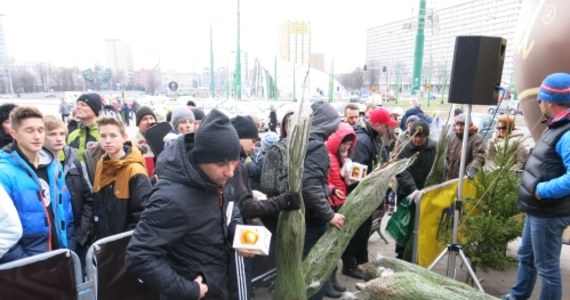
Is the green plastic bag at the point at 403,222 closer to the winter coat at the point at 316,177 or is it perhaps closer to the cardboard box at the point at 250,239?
the winter coat at the point at 316,177

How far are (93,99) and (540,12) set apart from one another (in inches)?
190

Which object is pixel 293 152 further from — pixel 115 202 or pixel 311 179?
pixel 115 202

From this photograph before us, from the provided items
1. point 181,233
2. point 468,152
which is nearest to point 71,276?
point 181,233

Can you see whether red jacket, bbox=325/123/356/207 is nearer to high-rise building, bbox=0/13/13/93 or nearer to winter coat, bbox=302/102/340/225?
winter coat, bbox=302/102/340/225

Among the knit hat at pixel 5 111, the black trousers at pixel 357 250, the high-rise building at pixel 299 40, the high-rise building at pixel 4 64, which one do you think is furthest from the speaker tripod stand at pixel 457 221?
the high-rise building at pixel 4 64

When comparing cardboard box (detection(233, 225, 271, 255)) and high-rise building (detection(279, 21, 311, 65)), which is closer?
cardboard box (detection(233, 225, 271, 255))

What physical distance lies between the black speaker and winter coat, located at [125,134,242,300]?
2581 mm

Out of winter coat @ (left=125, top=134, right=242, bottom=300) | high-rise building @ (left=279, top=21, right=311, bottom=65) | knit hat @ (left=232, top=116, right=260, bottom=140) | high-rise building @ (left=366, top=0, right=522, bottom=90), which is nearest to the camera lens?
winter coat @ (left=125, top=134, right=242, bottom=300)

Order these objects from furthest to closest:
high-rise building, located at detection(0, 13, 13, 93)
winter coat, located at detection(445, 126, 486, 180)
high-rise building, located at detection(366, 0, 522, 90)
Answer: high-rise building, located at detection(0, 13, 13, 93) → high-rise building, located at detection(366, 0, 522, 90) → winter coat, located at detection(445, 126, 486, 180)

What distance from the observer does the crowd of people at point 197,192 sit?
205cm

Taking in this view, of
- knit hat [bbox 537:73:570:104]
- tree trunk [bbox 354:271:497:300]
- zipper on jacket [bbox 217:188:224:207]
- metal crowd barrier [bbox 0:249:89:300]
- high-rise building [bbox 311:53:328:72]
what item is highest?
high-rise building [bbox 311:53:328:72]

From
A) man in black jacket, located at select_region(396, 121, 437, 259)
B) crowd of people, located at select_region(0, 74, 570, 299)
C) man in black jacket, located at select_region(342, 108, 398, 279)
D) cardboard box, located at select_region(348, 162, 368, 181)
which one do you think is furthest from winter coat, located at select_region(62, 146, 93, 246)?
man in black jacket, located at select_region(396, 121, 437, 259)

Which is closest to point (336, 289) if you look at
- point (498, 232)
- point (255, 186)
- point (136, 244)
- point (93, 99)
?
point (255, 186)

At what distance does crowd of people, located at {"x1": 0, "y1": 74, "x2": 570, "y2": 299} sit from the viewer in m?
2.05
